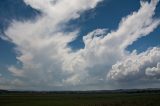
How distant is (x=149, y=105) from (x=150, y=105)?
0.68 feet

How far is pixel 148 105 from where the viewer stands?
44750mm

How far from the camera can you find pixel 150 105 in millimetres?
44844

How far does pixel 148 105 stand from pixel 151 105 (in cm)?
64

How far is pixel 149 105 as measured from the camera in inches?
1764

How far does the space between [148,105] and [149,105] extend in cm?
22

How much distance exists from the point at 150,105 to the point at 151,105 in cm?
21

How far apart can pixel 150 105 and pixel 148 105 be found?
0.43m
